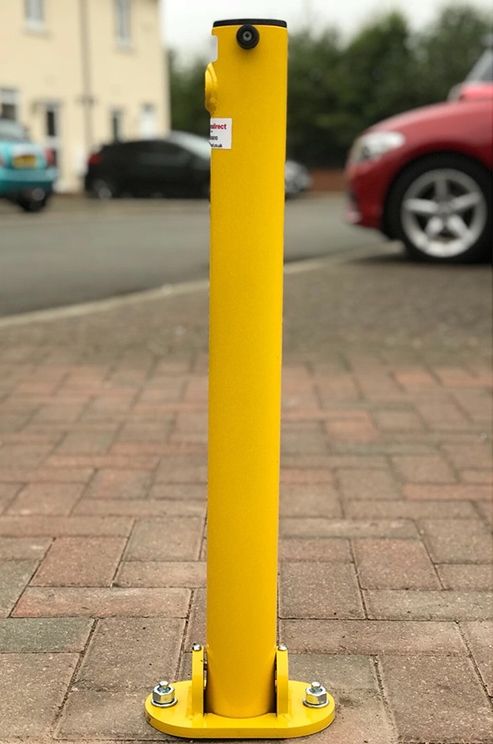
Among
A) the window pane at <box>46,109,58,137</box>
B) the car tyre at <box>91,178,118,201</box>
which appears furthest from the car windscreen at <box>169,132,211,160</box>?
the window pane at <box>46,109,58,137</box>

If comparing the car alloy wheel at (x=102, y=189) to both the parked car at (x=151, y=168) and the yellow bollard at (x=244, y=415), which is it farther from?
the yellow bollard at (x=244, y=415)

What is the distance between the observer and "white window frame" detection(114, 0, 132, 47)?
3134 centimetres

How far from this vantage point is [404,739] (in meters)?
2.08

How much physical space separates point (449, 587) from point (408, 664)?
460 millimetres

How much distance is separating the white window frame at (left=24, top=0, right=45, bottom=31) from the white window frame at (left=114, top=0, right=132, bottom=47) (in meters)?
3.15

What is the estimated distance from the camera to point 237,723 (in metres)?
2.09

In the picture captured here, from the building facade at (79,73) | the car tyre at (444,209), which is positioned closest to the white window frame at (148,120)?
the building facade at (79,73)

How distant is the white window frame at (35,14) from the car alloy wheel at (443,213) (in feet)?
71.7

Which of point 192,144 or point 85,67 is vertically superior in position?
point 85,67

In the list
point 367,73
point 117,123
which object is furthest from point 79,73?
point 367,73

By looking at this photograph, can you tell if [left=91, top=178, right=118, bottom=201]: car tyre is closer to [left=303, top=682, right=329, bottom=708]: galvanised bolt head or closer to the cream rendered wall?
the cream rendered wall

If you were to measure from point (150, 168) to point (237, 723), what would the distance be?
2345 cm

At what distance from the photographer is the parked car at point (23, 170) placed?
1744 cm

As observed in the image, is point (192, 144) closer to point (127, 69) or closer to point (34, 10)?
point (34, 10)
